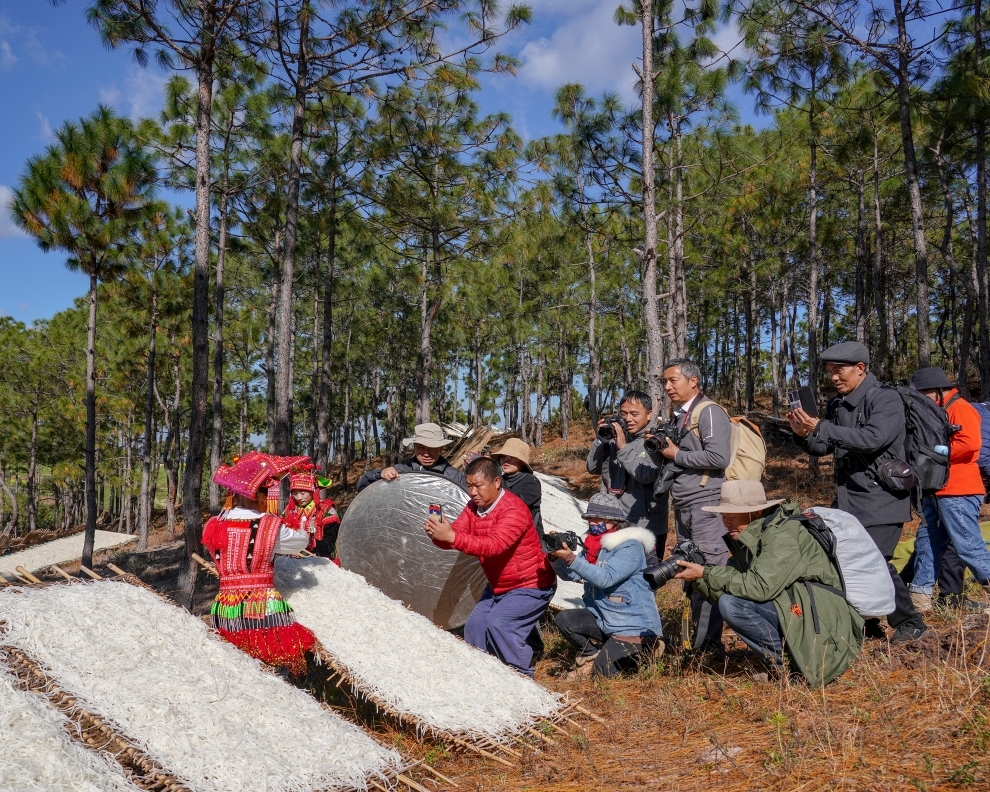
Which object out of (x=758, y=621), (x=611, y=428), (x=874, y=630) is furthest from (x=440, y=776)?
(x=874, y=630)

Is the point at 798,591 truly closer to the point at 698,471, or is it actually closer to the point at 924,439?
the point at 698,471

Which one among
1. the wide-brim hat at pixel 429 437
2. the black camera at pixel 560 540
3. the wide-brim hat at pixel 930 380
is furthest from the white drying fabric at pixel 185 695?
the wide-brim hat at pixel 930 380

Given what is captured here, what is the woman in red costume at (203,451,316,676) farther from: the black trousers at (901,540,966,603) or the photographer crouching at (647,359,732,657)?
the black trousers at (901,540,966,603)

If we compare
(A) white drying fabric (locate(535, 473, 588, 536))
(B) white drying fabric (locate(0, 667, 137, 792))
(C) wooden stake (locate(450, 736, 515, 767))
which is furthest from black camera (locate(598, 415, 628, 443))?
(A) white drying fabric (locate(535, 473, 588, 536))

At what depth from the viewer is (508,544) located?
4.18 m

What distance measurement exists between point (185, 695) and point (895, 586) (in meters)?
3.78

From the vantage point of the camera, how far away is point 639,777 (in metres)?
2.80

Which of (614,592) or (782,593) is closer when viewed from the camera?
(782,593)

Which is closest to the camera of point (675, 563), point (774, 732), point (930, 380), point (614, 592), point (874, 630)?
point (774, 732)

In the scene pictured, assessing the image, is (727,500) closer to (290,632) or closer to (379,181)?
(290,632)

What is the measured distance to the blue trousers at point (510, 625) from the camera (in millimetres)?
4176

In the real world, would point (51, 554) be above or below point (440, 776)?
below

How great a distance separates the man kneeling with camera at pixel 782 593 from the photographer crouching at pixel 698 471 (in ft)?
2.04

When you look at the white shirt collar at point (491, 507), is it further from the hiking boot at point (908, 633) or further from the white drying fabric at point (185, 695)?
the hiking boot at point (908, 633)
